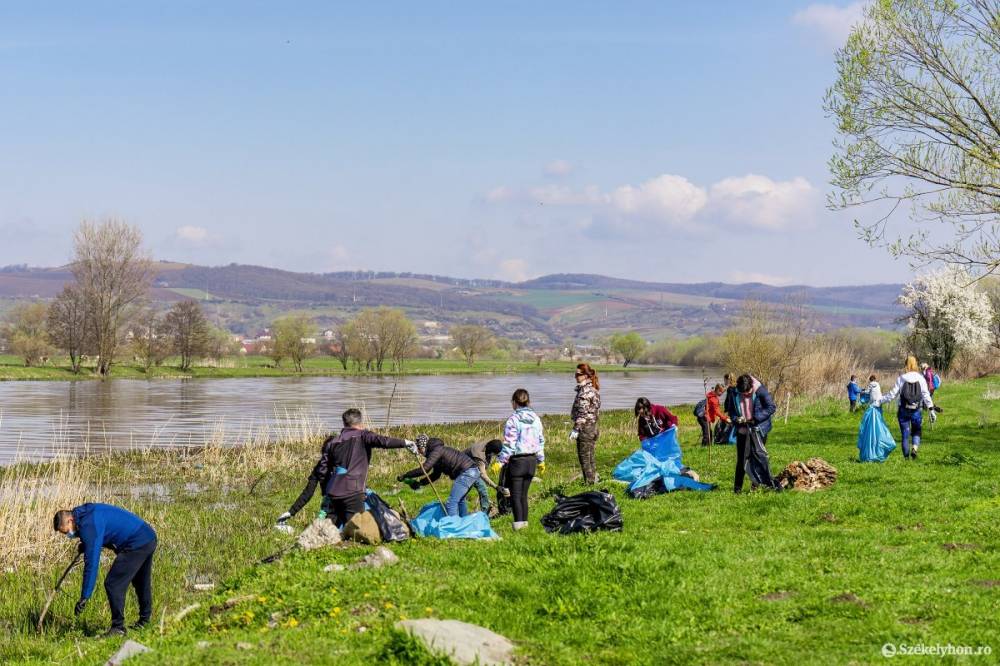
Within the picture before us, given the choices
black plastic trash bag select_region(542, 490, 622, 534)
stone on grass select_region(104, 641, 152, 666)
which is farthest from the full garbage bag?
stone on grass select_region(104, 641, 152, 666)

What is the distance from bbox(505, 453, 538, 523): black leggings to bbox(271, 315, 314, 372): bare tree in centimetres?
10084

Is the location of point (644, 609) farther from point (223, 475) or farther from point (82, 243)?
point (82, 243)

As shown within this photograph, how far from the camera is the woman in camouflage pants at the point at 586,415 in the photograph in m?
18.7

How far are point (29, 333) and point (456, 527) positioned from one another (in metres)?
107

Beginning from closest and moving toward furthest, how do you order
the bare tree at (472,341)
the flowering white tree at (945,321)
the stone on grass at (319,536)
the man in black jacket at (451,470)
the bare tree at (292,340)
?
1. the stone on grass at (319,536)
2. the man in black jacket at (451,470)
3. the flowering white tree at (945,321)
4. the bare tree at (292,340)
5. the bare tree at (472,341)

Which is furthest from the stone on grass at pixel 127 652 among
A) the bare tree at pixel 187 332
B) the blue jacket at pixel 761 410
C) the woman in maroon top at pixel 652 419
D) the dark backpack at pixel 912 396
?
the bare tree at pixel 187 332

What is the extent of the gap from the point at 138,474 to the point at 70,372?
230ft

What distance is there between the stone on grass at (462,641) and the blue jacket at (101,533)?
461 centimetres

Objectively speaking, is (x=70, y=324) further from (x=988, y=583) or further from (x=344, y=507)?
(x=988, y=583)

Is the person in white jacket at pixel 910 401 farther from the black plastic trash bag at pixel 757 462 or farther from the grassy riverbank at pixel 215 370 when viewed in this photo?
the grassy riverbank at pixel 215 370

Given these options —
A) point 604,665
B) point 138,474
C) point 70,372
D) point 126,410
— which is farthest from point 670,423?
point 70,372

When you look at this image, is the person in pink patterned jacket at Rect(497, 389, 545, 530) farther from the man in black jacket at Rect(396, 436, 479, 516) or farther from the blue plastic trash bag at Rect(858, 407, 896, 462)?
the blue plastic trash bag at Rect(858, 407, 896, 462)

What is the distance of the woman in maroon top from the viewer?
20.0 meters

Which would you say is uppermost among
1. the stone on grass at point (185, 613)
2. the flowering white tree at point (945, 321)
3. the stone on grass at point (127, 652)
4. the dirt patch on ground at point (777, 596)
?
the flowering white tree at point (945, 321)
